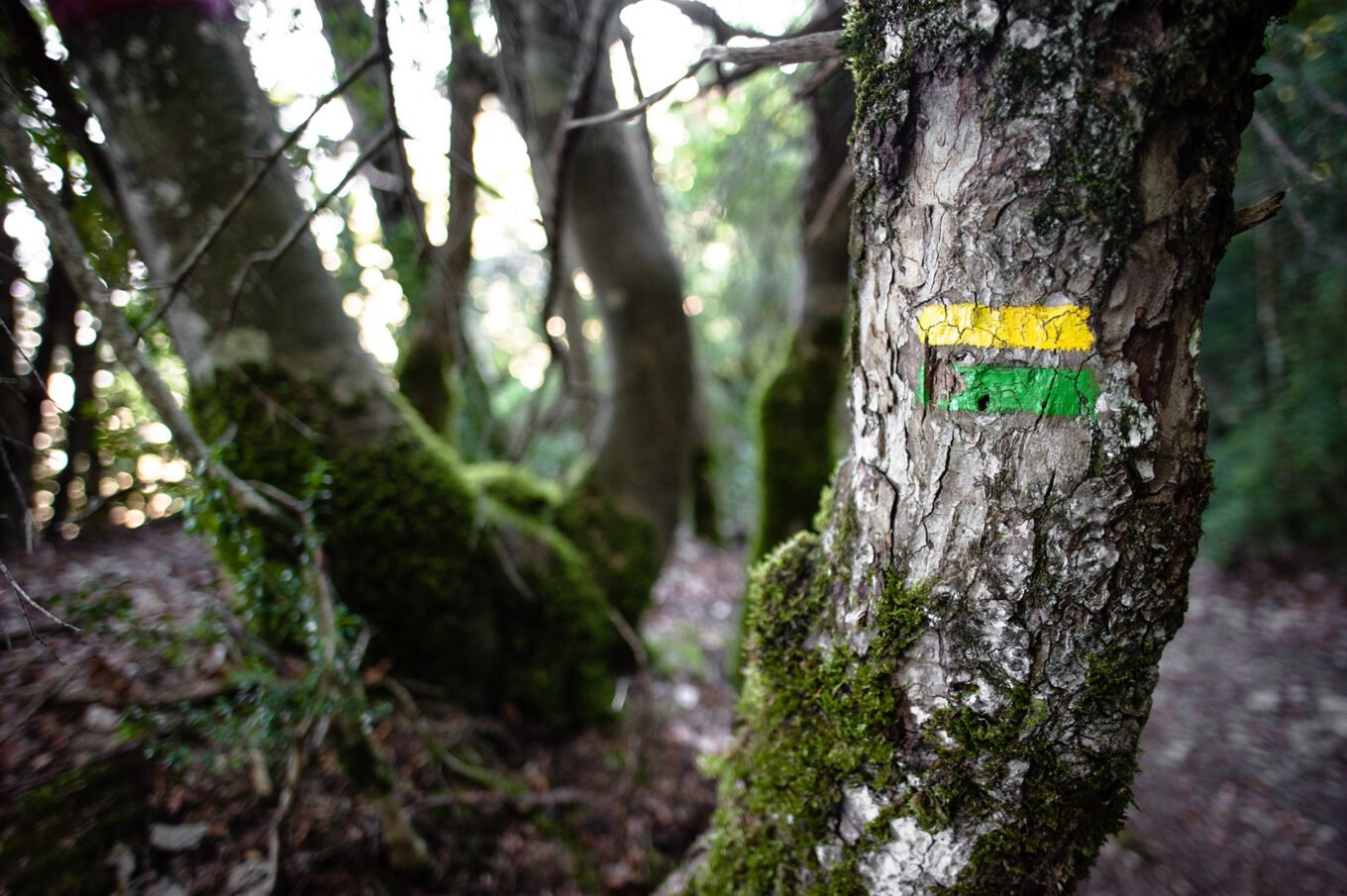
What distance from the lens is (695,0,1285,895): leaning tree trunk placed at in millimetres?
846

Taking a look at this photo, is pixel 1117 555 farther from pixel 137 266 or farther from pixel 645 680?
pixel 137 266

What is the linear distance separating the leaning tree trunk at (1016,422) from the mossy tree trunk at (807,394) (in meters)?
2.50

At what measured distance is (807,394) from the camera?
383 cm

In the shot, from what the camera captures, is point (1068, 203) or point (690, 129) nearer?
point (1068, 203)

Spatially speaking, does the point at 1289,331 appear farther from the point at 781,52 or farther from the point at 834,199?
the point at 781,52

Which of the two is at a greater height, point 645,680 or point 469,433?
point 469,433

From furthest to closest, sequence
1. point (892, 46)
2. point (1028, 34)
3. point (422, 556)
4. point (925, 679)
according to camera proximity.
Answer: point (422, 556) → point (925, 679) → point (892, 46) → point (1028, 34)

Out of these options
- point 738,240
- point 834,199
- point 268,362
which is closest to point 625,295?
point 834,199

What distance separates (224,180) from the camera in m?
2.10

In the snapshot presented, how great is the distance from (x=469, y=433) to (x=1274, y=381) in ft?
21.2

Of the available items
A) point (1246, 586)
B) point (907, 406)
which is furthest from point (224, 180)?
point (1246, 586)

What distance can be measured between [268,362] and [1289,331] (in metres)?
6.73

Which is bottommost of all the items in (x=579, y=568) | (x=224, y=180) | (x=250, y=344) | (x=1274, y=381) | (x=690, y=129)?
(x=579, y=568)

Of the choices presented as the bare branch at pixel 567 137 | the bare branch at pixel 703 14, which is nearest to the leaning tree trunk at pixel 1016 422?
the bare branch at pixel 703 14
